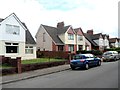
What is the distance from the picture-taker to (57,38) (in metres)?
46.7

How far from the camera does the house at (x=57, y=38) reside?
146ft

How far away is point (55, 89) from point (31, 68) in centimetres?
995

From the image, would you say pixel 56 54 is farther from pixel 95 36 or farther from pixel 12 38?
pixel 95 36

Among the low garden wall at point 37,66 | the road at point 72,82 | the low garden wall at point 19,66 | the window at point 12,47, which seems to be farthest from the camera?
the window at point 12,47

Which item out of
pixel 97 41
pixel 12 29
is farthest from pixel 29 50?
pixel 97 41

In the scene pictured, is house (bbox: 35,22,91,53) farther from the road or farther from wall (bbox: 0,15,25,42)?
the road

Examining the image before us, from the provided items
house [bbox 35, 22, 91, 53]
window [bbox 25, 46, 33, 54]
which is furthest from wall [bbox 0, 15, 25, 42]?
house [bbox 35, 22, 91, 53]

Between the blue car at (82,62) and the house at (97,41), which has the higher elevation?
the house at (97,41)

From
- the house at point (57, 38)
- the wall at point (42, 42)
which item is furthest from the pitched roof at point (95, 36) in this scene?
the wall at point (42, 42)

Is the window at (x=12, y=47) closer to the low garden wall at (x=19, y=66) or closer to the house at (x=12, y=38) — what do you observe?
the house at (x=12, y=38)

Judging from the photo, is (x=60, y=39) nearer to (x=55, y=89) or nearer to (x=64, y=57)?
(x=64, y=57)

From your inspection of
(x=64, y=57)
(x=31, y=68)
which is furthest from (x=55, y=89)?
(x=64, y=57)

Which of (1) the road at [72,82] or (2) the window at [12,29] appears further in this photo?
(2) the window at [12,29]

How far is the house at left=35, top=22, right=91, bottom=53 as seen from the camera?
1758 inches
